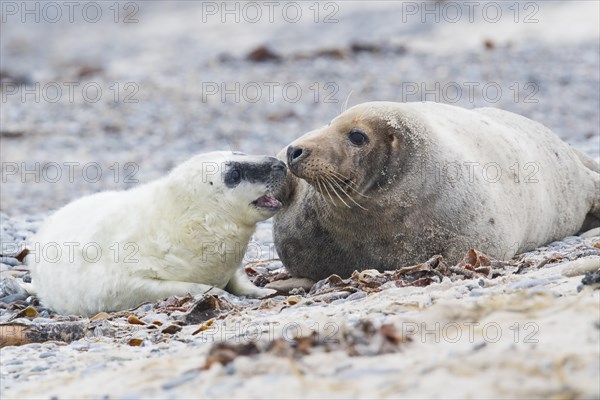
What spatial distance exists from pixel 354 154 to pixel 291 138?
9.58 metres

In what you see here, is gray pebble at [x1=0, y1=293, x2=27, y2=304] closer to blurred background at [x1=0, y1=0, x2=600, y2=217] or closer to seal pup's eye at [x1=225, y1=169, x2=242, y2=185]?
seal pup's eye at [x1=225, y1=169, x2=242, y2=185]

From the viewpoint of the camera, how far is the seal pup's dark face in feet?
18.9

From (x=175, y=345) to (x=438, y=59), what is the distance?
54.8 feet

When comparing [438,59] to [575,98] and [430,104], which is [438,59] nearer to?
[575,98]

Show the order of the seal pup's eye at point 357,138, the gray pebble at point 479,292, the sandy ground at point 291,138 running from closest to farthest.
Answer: the sandy ground at point 291,138
the gray pebble at point 479,292
the seal pup's eye at point 357,138

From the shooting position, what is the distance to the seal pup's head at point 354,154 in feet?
18.9

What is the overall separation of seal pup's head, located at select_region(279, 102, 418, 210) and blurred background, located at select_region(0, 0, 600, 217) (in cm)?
461

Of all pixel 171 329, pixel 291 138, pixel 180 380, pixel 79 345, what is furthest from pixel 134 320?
pixel 291 138

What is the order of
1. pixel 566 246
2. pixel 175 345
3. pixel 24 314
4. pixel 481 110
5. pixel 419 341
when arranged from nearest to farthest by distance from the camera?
pixel 419 341 → pixel 175 345 → pixel 24 314 → pixel 566 246 → pixel 481 110

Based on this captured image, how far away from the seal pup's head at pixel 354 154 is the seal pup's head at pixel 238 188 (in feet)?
0.60

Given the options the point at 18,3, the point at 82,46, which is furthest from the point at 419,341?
the point at 18,3

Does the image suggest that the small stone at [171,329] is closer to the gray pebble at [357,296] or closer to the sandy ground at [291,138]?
the sandy ground at [291,138]

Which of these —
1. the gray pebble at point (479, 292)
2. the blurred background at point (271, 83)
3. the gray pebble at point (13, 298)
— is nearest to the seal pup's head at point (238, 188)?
the gray pebble at point (13, 298)

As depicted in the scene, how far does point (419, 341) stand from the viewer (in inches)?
143
